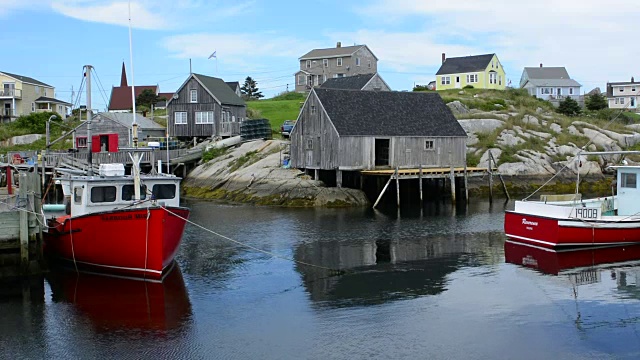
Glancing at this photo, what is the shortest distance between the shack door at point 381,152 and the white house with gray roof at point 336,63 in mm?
41388

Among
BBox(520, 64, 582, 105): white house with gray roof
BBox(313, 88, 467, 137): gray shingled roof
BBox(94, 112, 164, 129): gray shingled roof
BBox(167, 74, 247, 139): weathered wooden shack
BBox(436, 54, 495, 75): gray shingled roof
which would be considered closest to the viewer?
BBox(313, 88, 467, 137): gray shingled roof

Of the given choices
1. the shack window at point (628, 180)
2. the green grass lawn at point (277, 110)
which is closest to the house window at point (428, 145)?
the shack window at point (628, 180)

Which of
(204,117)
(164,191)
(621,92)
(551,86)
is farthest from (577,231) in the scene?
(621,92)

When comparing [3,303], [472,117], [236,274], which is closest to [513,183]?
[472,117]

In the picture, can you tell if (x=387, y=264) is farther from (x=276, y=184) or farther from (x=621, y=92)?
(x=621, y=92)

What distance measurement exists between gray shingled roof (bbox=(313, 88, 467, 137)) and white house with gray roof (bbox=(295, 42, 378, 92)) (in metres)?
40.1

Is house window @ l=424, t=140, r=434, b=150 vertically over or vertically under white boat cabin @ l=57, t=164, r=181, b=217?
over

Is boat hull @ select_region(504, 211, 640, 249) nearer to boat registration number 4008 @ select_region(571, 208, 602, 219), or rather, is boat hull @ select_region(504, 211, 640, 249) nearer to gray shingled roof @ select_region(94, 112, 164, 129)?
boat registration number 4008 @ select_region(571, 208, 602, 219)

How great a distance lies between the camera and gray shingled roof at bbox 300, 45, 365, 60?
92000 mm

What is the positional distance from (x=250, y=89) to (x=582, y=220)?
88.3 metres

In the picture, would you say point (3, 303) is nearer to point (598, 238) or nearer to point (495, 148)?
point (598, 238)

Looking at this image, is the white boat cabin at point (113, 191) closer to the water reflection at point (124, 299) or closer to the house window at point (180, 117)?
the water reflection at point (124, 299)

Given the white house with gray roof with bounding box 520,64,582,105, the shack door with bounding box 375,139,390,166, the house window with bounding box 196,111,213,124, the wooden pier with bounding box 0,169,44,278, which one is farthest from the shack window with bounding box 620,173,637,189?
the white house with gray roof with bounding box 520,64,582,105

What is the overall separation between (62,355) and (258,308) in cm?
580
